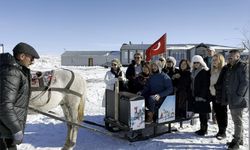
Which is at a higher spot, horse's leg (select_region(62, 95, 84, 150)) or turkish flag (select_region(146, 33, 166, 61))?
turkish flag (select_region(146, 33, 166, 61))

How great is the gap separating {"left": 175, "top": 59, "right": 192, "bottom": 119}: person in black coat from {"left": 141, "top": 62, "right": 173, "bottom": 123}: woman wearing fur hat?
1.56 ft

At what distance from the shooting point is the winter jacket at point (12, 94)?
2.58 meters

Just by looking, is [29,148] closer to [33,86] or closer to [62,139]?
[62,139]

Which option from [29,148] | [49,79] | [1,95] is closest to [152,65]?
[49,79]

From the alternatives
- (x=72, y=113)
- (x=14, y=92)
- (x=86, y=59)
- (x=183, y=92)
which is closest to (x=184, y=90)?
(x=183, y=92)

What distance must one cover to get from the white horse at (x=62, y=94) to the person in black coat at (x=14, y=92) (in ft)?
5.21

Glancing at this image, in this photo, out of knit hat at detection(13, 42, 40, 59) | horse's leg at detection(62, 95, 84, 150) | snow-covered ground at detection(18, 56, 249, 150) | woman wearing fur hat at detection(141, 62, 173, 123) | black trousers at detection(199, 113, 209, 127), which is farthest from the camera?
black trousers at detection(199, 113, 209, 127)

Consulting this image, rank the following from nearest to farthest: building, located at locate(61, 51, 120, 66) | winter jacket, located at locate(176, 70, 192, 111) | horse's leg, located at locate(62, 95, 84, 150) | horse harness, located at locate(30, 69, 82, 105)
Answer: horse harness, located at locate(30, 69, 82, 105)
horse's leg, located at locate(62, 95, 84, 150)
winter jacket, located at locate(176, 70, 192, 111)
building, located at locate(61, 51, 120, 66)

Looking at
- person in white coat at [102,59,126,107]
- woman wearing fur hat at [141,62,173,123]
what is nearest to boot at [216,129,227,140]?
woman wearing fur hat at [141,62,173,123]

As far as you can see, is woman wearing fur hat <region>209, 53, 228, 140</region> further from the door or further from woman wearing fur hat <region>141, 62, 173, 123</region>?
the door

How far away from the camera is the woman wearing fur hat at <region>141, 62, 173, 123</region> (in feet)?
17.5

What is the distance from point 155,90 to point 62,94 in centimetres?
194

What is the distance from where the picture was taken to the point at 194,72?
5664mm

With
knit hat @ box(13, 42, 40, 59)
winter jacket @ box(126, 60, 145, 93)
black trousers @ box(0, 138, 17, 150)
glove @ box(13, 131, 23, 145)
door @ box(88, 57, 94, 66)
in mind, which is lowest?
door @ box(88, 57, 94, 66)
